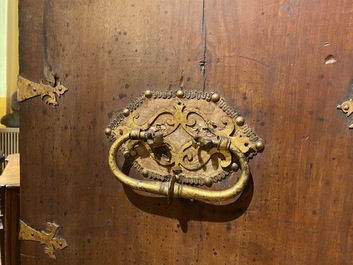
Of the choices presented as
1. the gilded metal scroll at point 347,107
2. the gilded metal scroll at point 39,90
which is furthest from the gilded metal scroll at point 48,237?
the gilded metal scroll at point 347,107

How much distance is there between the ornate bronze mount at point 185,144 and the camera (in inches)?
21.0

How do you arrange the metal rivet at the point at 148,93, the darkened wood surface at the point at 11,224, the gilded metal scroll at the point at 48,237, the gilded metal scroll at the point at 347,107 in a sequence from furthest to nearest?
1. the darkened wood surface at the point at 11,224
2. the gilded metal scroll at the point at 48,237
3. the metal rivet at the point at 148,93
4. the gilded metal scroll at the point at 347,107

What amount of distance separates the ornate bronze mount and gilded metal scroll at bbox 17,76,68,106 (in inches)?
5.3

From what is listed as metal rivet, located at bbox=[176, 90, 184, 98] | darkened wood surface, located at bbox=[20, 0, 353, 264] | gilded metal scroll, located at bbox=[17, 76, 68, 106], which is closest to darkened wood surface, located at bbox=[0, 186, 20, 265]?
darkened wood surface, located at bbox=[20, 0, 353, 264]

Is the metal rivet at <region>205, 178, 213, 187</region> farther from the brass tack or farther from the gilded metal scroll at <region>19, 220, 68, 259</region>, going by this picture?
the gilded metal scroll at <region>19, 220, 68, 259</region>

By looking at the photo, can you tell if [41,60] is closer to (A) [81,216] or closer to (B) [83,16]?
(B) [83,16]

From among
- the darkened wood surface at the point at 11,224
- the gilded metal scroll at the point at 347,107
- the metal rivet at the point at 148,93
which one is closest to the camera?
the gilded metal scroll at the point at 347,107

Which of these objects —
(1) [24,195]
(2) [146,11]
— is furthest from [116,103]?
(1) [24,195]

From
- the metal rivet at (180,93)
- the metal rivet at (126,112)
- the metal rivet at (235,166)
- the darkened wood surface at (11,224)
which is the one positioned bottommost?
the darkened wood surface at (11,224)

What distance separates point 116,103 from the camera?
615 mm

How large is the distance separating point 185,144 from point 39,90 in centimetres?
32

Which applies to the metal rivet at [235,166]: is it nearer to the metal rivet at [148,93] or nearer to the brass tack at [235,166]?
the brass tack at [235,166]

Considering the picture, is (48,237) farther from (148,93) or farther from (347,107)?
(347,107)

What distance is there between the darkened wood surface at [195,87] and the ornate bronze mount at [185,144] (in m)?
0.02
